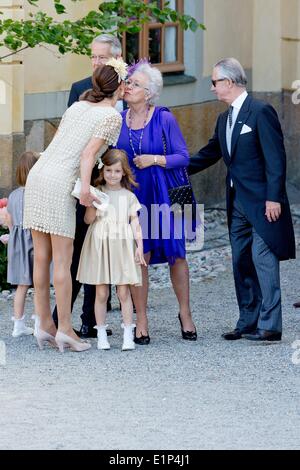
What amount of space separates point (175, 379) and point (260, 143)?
166 cm

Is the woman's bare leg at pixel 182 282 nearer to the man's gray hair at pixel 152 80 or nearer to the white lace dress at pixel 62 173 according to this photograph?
the white lace dress at pixel 62 173

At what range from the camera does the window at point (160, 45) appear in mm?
15344

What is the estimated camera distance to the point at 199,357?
9156 millimetres

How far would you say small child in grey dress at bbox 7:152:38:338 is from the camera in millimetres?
9844

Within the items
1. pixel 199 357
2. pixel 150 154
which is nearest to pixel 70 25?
pixel 150 154

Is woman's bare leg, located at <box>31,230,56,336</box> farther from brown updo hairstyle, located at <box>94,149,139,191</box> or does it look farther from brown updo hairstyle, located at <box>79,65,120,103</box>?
brown updo hairstyle, located at <box>79,65,120,103</box>

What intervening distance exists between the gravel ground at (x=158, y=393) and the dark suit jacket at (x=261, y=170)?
2.34ft

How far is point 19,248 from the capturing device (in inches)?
391

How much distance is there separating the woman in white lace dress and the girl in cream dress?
177 millimetres

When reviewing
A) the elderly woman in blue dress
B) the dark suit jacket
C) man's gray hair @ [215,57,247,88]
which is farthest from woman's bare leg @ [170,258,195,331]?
man's gray hair @ [215,57,247,88]

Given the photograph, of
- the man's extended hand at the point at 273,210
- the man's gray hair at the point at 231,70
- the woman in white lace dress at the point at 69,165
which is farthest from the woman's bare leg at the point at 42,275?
the man's gray hair at the point at 231,70

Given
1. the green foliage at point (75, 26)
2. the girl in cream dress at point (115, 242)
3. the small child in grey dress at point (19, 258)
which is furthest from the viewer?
the green foliage at point (75, 26)
